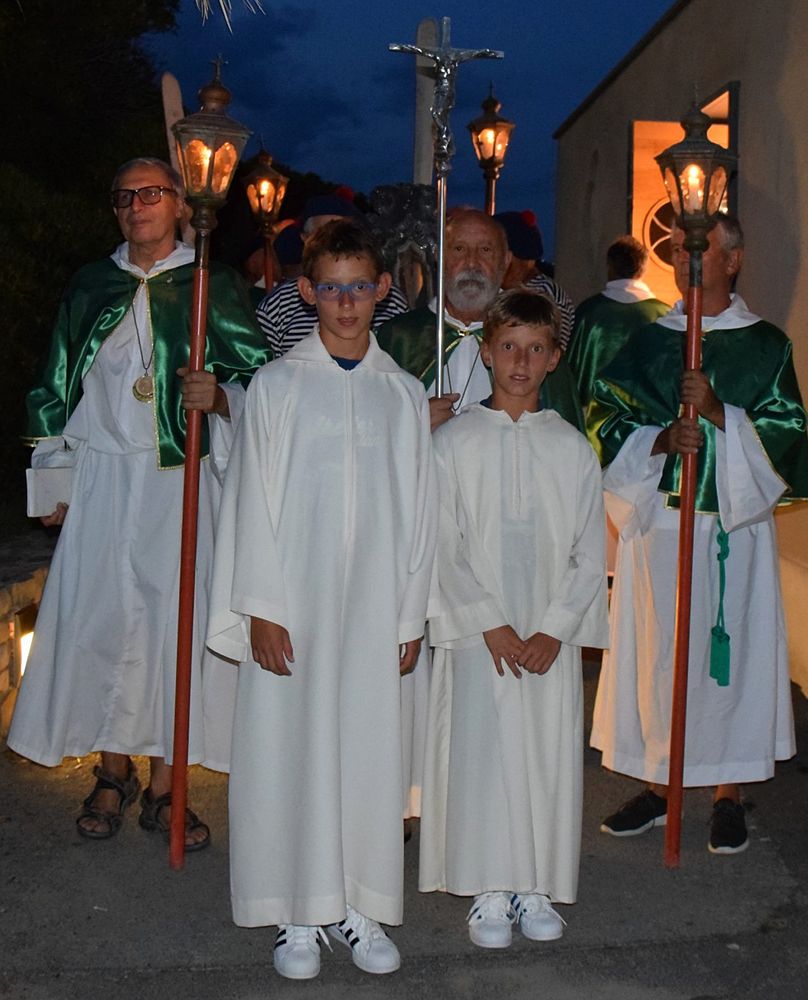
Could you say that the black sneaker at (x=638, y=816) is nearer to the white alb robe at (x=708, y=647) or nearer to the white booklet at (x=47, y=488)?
the white alb robe at (x=708, y=647)

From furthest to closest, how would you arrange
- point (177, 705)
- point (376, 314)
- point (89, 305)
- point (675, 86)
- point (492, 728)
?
1. point (675, 86)
2. point (376, 314)
3. point (89, 305)
4. point (177, 705)
5. point (492, 728)

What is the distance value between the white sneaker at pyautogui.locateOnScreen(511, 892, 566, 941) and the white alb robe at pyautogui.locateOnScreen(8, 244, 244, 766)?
56.2 inches

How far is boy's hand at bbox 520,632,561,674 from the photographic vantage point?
423 cm

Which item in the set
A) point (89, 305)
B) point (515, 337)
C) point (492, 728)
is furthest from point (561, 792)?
point (89, 305)

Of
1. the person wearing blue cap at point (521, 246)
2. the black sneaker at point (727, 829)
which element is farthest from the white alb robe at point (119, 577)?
the person wearing blue cap at point (521, 246)

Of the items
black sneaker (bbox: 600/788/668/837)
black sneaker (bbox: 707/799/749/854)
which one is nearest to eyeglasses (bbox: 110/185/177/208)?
black sneaker (bbox: 600/788/668/837)

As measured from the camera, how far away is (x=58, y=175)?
10.5 metres

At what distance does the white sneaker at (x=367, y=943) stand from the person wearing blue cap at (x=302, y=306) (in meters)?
2.72

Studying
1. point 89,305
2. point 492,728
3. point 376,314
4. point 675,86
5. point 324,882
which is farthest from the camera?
point 675,86

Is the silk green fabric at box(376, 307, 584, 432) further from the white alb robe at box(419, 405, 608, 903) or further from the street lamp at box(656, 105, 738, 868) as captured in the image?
the white alb robe at box(419, 405, 608, 903)

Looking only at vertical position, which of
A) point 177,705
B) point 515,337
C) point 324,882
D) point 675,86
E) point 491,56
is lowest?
point 324,882

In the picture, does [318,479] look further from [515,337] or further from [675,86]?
[675,86]

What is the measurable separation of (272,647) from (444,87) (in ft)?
7.05

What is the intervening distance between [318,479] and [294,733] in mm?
758
